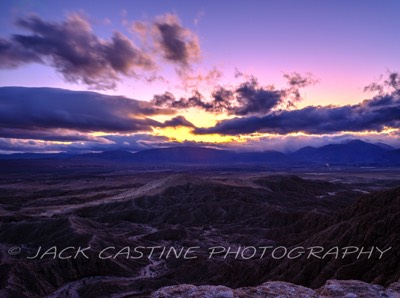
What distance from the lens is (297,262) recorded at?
45.2 m

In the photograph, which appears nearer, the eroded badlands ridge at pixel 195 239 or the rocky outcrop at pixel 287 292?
the rocky outcrop at pixel 287 292

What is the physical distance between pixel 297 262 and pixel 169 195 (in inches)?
3871

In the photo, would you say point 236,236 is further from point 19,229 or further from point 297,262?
point 19,229

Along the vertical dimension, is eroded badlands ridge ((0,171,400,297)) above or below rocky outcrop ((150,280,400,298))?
below

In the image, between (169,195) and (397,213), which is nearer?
(397,213)

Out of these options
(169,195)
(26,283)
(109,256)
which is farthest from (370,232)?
(169,195)

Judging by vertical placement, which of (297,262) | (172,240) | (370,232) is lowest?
(172,240)

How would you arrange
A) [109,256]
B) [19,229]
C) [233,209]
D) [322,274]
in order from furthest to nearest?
[233,209], [19,229], [109,256], [322,274]

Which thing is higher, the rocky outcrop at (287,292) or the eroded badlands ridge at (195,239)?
the rocky outcrop at (287,292)

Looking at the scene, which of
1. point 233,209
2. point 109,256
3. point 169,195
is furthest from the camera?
point 169,195

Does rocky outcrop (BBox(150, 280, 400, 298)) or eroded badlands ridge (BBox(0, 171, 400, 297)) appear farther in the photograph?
eroded badlands ridge (BBox(0, 171, 400, 297))

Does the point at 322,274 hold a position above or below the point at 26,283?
above

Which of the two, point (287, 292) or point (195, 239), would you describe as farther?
point (195, 239)

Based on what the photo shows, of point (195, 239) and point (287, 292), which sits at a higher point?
point (287, 292)
